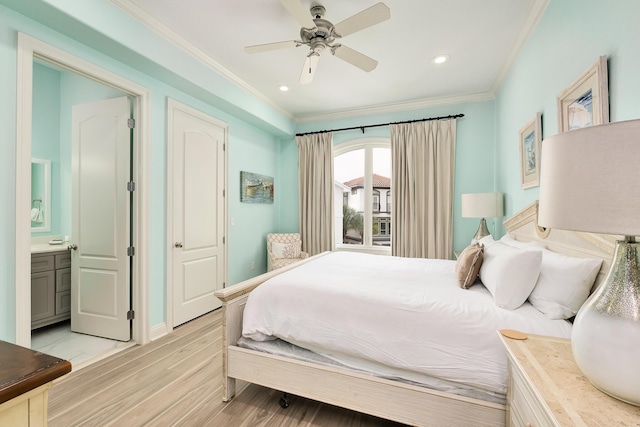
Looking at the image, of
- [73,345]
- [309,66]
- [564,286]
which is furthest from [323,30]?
[73,345]

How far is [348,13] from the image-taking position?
7.58ft

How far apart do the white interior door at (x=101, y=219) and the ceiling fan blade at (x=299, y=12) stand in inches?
71.2

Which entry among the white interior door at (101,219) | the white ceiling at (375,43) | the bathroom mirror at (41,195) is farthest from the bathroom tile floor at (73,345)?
the white ceiling at (375,43)

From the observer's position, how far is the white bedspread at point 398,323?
1.34 metres

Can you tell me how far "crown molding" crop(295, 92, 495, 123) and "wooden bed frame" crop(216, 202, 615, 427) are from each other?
244cm

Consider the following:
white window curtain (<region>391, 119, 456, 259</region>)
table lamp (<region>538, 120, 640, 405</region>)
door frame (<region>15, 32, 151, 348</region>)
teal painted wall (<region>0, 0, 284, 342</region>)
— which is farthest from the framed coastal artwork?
table lamp (<region>538, 120, 640, 405</region>)

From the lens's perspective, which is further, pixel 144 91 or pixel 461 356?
pixel 144 91

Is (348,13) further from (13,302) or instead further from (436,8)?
(13,302)

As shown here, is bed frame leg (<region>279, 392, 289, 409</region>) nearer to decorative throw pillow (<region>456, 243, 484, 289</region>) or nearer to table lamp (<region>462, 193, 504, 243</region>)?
decorative throw pillow (<region>456, 243, 484, 289</region>)

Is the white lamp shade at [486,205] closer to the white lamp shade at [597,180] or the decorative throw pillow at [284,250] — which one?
the decorative throw pillow at [284,250]

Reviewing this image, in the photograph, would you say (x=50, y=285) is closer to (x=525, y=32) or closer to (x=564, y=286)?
(x=564, y=286)

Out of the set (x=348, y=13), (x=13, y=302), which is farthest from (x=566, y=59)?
(x=13, y=302)

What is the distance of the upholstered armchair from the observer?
4.23 metres

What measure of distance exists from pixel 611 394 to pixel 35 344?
3.92 meters
